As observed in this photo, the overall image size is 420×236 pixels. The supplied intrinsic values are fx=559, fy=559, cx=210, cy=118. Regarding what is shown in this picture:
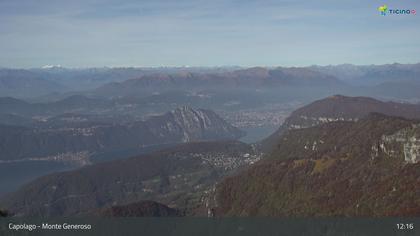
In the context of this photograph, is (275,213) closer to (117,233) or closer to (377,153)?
(377,153)

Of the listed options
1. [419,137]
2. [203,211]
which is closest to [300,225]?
[419,137]

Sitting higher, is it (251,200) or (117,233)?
(117,233)

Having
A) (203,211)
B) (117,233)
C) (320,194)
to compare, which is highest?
(117,233)

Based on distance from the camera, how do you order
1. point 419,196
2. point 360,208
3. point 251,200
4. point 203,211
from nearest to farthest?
point 419,196 → point 360,208 → point 251,200 → point 203,211

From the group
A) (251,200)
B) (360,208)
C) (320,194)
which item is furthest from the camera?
(251,200)

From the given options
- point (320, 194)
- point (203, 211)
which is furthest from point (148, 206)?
point (320, 194)

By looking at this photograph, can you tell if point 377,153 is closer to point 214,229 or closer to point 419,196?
point 419,196

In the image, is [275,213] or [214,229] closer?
[214,229]
